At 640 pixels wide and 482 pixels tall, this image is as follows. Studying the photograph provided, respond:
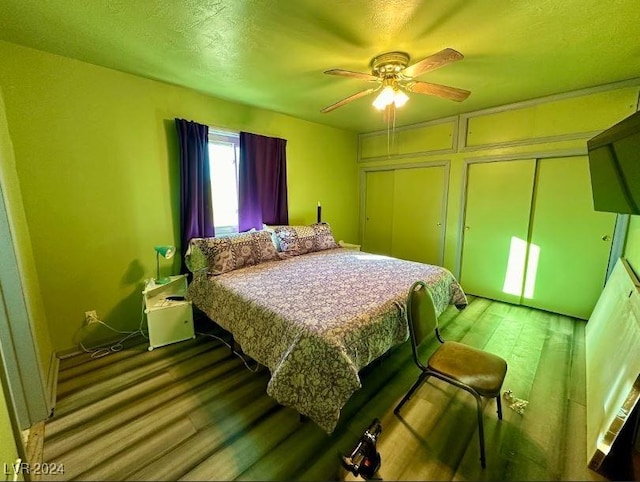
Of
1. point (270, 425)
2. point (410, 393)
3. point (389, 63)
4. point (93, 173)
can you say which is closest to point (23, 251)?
point (93, 173)

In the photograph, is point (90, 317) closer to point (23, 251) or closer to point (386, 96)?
point (23, 251)

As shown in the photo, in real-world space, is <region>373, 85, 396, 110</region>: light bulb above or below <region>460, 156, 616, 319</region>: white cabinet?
above

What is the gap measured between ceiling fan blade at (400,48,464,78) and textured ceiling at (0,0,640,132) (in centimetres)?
20

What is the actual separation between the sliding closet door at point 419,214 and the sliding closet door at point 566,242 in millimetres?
1033

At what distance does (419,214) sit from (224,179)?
2710mm

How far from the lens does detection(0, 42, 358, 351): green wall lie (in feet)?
6.23

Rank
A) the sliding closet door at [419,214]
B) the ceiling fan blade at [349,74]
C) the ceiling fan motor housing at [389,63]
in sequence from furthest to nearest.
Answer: the sliding closet door at [419,214] < the ceiling fan motor housing at [389,63] < the ceiling fan blade at [349,74]

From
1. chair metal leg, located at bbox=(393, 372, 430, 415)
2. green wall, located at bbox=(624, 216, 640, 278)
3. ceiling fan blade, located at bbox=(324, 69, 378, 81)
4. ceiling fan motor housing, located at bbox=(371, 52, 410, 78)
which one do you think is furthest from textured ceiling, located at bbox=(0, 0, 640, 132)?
chair metal leg, located at bbox=(393, 372, 430, 415)

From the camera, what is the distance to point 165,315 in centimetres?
227

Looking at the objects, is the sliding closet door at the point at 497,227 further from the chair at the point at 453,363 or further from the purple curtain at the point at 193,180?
the purple curtain at the point at 193,180

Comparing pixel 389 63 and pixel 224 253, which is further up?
pixel 389 63

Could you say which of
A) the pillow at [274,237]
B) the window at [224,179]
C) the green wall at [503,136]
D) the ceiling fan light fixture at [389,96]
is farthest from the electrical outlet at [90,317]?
the green wall at [503,136]

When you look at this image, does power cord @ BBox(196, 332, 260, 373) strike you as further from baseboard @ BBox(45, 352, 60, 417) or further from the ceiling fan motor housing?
the ceiling fan motor housing

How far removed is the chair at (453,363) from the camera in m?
1.38
